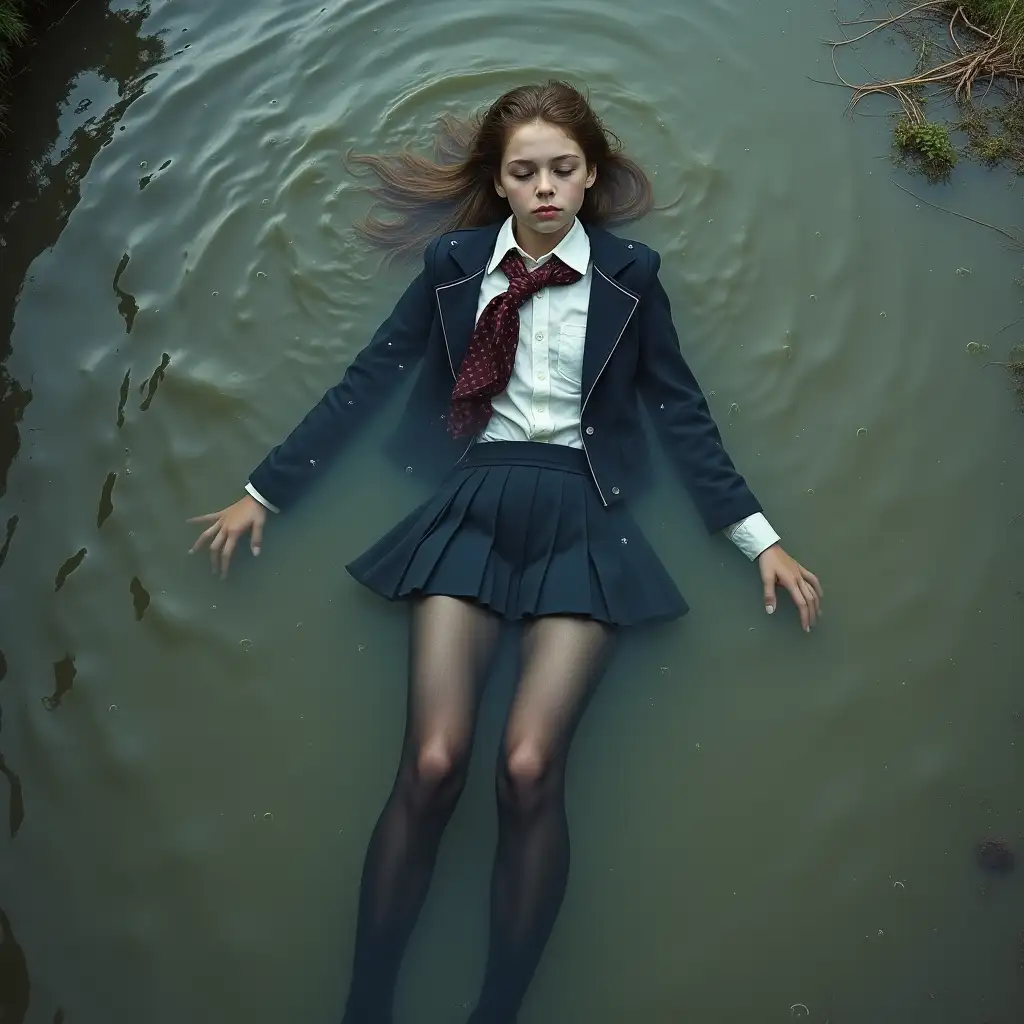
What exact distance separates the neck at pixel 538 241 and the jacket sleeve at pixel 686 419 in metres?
0.27

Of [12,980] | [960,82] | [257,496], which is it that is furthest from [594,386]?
[960,82]

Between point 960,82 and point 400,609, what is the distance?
284 cm

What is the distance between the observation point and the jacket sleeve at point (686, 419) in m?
3.03

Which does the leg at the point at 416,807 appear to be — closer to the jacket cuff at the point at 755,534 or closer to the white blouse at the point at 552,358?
the white blouse at the point at 552,358

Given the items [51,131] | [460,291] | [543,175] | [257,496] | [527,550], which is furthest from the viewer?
[51,131]

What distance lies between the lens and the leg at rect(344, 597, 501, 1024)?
99.3 inches

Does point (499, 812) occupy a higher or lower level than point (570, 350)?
lower

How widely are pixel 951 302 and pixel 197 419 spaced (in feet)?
8.12

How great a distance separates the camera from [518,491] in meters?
2.90

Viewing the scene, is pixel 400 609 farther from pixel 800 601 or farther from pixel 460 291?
pixel 800 601

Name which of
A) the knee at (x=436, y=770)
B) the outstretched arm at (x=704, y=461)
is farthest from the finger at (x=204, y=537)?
the outstretched arm at (x=704, y=461)

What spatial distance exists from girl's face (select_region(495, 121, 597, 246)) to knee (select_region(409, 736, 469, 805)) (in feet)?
4.43

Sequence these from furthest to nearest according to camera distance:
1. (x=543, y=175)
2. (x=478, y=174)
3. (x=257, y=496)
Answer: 1. (x=478, y=174)
2. (x=257, y=496)
3. (x=543, y=175)

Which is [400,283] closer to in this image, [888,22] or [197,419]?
[197,419]
